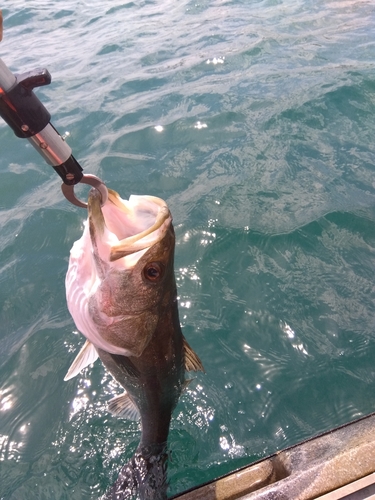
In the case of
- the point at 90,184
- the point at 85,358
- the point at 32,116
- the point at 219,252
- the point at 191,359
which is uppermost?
the point at 32,116

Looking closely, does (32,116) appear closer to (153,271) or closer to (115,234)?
(115,234)

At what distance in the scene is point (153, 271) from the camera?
7.16 feet

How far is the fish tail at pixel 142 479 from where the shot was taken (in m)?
2.99

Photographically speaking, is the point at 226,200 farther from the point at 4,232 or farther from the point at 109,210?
the point at 109,210

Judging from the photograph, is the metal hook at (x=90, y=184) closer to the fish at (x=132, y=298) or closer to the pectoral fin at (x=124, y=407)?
the fish at (x=132, y=298)

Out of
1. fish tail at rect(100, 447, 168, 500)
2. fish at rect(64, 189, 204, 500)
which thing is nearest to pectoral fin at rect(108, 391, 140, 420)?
fish at rect(64, 189, 204, 500)

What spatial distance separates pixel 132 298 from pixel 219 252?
267 centimetres

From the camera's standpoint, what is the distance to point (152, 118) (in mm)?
7461

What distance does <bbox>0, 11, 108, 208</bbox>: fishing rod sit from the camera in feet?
5.91

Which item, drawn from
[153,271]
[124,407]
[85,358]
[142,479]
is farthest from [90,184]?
[142,479]

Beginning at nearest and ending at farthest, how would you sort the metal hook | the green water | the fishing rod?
the fishing rod < the metal hook < the green water

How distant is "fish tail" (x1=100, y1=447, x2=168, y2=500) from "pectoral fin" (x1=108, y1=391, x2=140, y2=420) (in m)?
0.29

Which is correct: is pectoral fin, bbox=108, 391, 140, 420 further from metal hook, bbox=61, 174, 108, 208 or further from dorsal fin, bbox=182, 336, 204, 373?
Answer: metal hook, bbox=61, 174, 108, 208

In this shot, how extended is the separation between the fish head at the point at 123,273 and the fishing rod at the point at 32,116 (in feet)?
0.76
